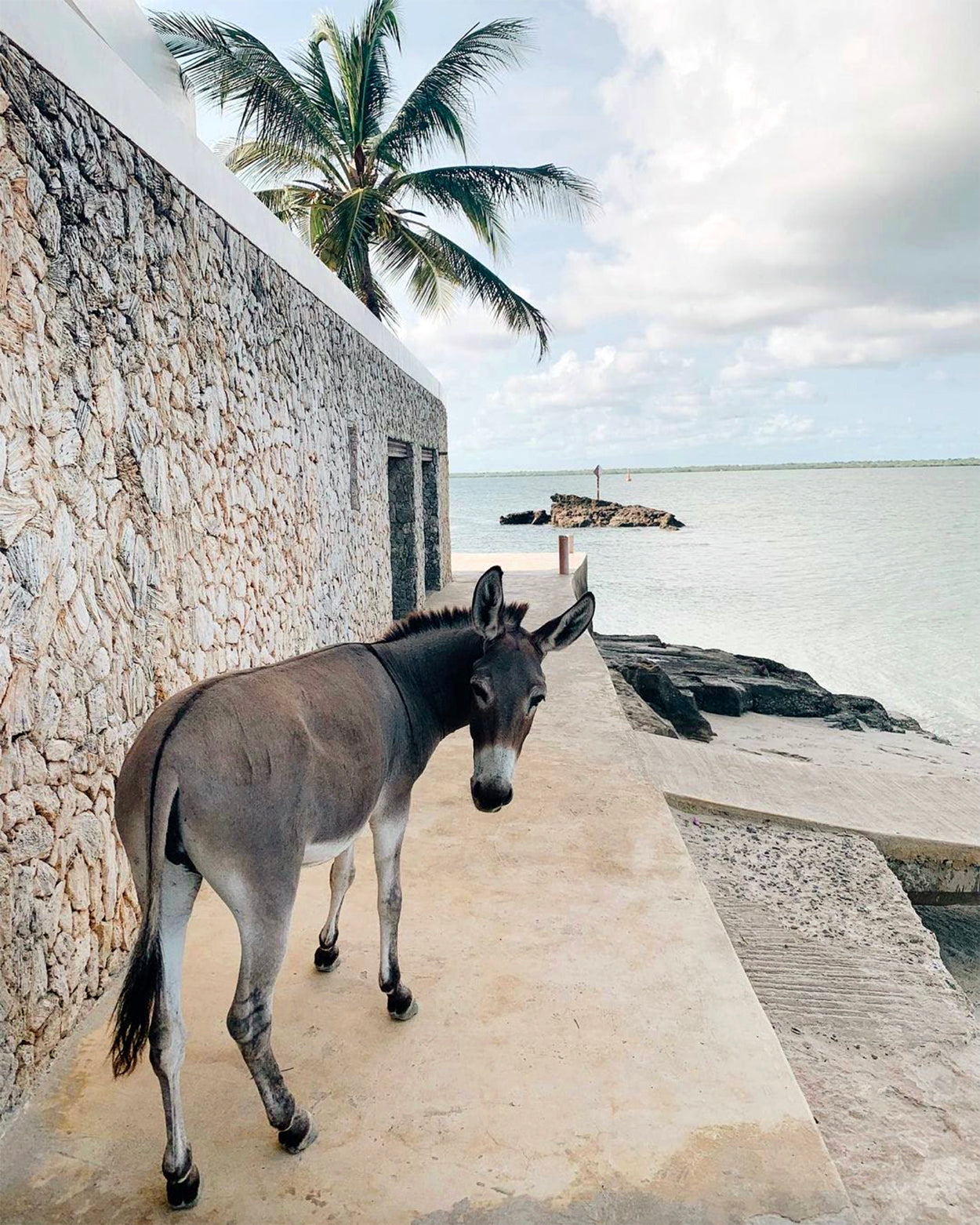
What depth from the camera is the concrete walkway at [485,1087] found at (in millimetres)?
2365

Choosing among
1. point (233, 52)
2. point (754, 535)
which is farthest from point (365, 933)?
point (754, 535)

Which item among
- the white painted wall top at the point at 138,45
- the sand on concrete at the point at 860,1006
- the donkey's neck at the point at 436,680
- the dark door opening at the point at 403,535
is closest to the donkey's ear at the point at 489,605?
the donkey's neck at the point at 436,680

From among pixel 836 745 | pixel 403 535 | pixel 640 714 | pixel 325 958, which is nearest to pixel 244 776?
pixel 325 958

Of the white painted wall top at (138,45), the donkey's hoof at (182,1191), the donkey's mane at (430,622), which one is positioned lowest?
the donkey's hoof at (182,1191)

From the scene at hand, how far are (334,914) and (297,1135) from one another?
3.35ft

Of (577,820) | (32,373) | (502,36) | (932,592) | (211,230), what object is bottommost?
(932,592)

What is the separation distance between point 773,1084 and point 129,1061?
202 cm

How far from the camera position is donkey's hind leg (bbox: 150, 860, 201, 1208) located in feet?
7.31

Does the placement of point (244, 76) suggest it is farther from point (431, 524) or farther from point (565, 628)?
point (565, 628)

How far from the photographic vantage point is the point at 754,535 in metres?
61.3

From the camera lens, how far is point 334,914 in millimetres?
3486

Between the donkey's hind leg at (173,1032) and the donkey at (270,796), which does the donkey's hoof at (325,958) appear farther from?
the donkey's hind leg at (173,1032)

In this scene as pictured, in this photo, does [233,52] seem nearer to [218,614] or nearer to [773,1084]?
[218,614]

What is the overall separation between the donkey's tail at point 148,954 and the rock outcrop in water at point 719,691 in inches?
360
